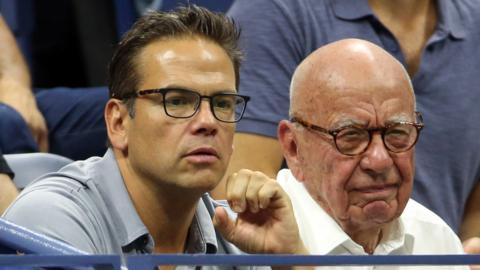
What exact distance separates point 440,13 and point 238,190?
116 centimetres

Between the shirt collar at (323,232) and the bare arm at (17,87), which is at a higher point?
the shirt collar at (323,232)

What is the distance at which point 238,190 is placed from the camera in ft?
5.82

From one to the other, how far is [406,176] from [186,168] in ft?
1.36

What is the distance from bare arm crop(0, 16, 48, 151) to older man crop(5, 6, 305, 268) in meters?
0.94

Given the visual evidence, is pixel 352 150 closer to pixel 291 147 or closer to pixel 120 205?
pixel 291 147

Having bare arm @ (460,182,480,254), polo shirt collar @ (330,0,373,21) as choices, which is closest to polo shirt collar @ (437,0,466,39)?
polo shirt collar @ (330,0,373,21)

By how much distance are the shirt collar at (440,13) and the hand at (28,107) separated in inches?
37.0

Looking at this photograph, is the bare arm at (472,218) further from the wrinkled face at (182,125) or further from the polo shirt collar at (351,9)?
the wrinkled face at (182,125)

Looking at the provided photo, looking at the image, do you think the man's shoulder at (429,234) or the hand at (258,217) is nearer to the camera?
the hand at (258,217)

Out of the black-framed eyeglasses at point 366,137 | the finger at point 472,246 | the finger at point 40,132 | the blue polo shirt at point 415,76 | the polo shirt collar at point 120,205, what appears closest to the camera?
the polo shirt collar at point 120,205

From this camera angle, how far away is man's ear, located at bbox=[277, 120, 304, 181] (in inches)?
84.0

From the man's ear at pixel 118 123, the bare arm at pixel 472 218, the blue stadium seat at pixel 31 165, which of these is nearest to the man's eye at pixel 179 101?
the man's ear at pixel 118 123

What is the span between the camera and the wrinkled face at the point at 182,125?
6.50 ft

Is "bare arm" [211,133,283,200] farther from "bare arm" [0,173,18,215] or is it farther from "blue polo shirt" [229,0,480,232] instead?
"bare arm" [0,173,18,215]
